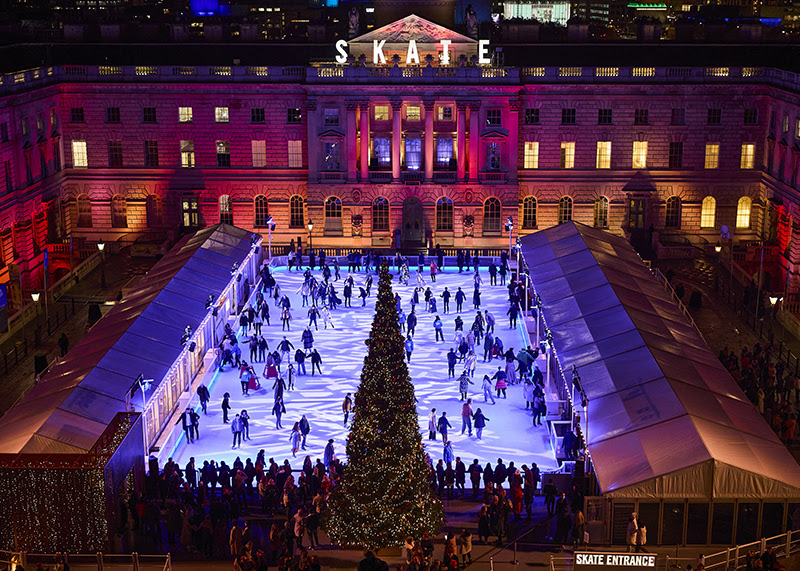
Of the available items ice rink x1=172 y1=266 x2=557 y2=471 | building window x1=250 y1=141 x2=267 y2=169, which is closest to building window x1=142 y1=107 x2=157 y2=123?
building window x1=250 y1=141 x2=267 y2=169

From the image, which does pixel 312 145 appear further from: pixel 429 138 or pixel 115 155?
pixel 115 155

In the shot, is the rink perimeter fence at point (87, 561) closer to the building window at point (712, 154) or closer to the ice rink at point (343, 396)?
the ice rink at point (343, 396)

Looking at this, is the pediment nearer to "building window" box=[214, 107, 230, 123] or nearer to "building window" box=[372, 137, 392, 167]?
"building window" box=[372, 137, 392, 167]

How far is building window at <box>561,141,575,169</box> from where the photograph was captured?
83.7 meters

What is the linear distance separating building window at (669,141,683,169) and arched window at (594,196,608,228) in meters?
5.23

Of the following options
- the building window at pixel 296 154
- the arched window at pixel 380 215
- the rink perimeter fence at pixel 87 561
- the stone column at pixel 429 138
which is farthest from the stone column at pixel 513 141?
the rink perimeter fence at pixel 87 561

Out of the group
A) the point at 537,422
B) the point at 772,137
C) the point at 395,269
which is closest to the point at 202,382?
the point at 537,422

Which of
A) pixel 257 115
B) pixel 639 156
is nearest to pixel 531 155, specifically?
pixel 639 156

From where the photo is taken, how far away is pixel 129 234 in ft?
278

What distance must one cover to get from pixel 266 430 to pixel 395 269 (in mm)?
26578

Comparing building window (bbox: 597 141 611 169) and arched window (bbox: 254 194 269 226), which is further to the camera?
arched window (bbox: 254 194 269 226)

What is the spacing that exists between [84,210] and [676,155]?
4183 centimetres

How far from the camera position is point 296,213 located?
84938 millimetres

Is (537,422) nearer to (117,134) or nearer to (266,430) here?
(266,430)
